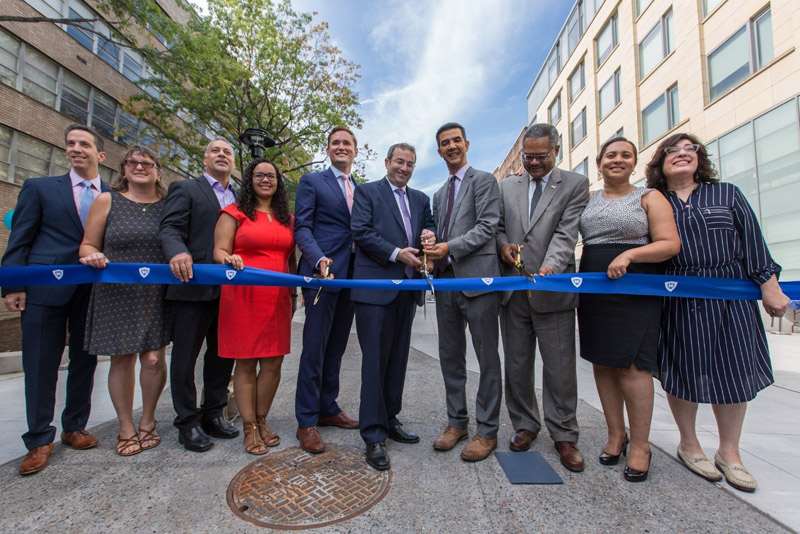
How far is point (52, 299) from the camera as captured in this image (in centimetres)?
275

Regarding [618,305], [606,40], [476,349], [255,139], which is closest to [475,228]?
[476,349]

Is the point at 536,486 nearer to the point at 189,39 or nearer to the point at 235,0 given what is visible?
the point at 189,39

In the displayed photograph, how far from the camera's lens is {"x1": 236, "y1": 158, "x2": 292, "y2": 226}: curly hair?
9.78 feet

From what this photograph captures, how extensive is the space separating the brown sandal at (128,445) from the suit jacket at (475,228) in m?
2.57

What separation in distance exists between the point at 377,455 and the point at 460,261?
146cm

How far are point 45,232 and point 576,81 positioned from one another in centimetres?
2811

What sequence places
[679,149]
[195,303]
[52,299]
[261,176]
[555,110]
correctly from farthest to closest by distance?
1. [555,110]
2. [261,176]
3. [195,303]
4. [52,299]
5. [679,149]

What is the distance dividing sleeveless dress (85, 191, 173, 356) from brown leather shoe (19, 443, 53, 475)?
2.17 feet

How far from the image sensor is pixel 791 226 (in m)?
10.5

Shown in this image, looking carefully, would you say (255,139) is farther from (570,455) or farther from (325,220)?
(570,455)

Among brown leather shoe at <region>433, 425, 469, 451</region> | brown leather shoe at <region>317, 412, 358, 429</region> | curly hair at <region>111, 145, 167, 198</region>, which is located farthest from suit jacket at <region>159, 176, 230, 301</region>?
brown leather shoe at <region>433, 425, 469, 451</region>

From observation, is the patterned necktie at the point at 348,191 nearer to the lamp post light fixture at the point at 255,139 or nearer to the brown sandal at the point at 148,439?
the brown sandal at the point at 148,439

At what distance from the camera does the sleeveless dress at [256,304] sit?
284 cm

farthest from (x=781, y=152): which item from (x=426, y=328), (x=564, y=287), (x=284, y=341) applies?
(x=284, y=341)
